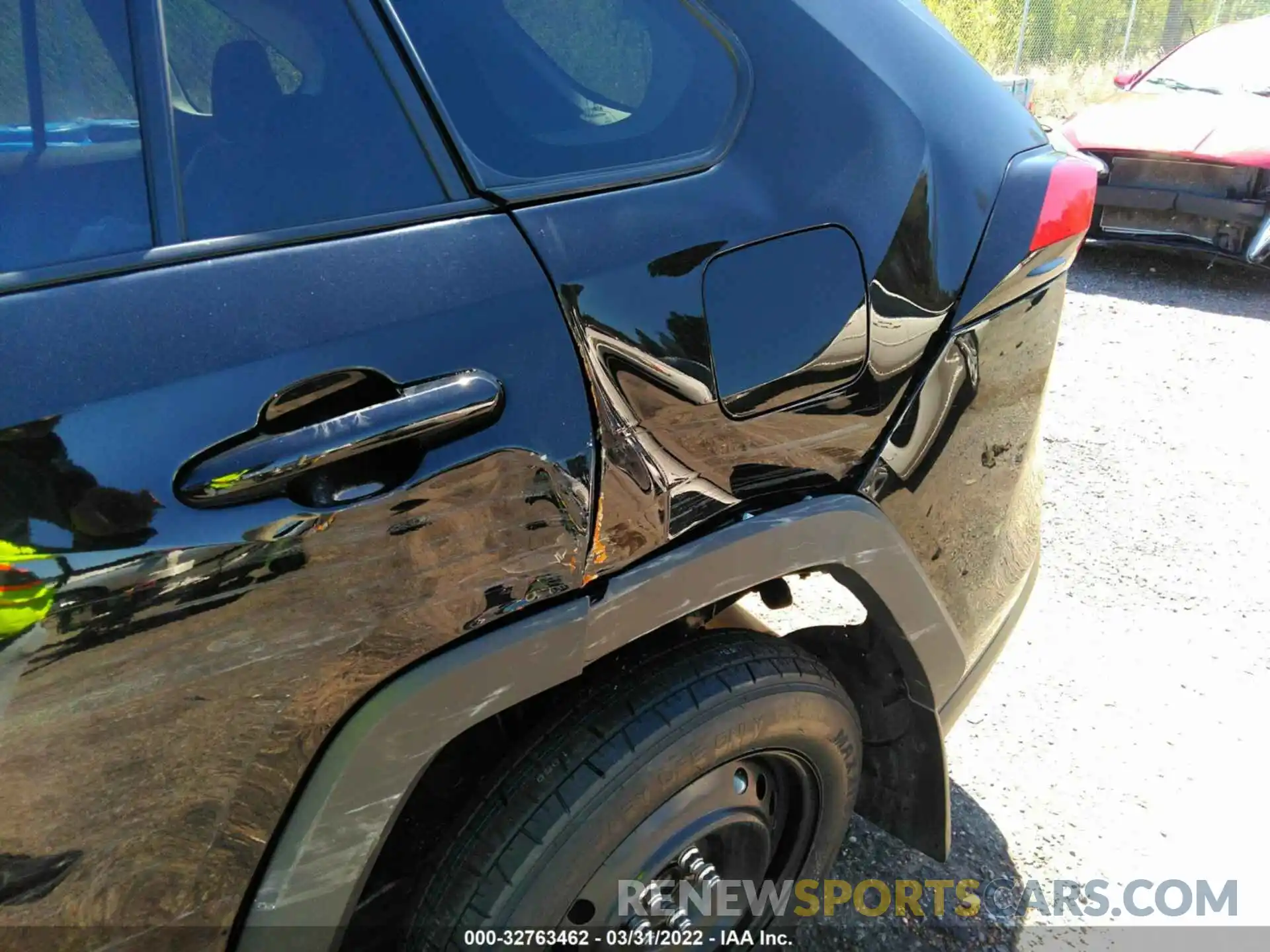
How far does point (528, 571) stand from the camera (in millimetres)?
1168

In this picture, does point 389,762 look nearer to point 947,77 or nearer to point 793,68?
point 793,68

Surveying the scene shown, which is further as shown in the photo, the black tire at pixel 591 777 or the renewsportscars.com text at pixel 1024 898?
the renewsportscars.com text at pixel 1024 898

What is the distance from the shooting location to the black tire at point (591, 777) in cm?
130

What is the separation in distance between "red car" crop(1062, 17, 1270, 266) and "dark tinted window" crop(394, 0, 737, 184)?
5.87 metres

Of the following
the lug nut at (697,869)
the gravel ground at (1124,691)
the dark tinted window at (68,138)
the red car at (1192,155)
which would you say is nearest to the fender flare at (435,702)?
the lug nut at (697,869)

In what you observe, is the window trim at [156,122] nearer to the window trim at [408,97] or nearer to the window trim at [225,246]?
the window trim at [225,246]

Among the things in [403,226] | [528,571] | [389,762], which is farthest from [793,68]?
[389,762]

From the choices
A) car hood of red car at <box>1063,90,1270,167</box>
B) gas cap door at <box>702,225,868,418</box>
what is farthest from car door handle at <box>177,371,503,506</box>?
car hood of red car at <box>1063,90,1270,167</box>

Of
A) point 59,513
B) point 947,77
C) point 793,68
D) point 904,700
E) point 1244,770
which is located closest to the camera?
point 59,513

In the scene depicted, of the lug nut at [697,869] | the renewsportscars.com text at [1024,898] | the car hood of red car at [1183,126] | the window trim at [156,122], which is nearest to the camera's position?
the window trim at [156,122]

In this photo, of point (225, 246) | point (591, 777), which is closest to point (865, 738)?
point (591, 777)

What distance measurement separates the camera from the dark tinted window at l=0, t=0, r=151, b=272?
3.26 feet

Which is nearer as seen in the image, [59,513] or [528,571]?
[59,513]

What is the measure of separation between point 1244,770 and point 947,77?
6.67 feet
